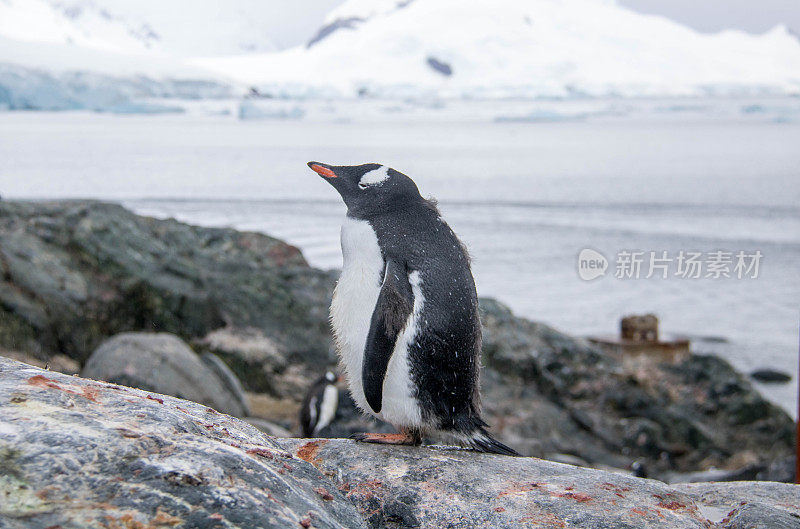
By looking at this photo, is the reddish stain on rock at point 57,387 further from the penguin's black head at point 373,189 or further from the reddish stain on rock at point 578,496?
the reddish stain on rock at point 578,496

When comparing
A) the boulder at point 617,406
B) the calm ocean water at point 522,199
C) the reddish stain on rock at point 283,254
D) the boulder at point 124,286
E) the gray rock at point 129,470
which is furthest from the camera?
the calm ocean water at point 522,199

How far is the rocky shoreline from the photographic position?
5848 millimetres

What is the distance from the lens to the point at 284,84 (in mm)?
29484

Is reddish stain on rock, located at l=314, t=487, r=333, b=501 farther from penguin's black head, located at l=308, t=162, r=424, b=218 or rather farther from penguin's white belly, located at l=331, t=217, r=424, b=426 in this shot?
penguin's black head, located at l=308, t=162, r=424, b=218

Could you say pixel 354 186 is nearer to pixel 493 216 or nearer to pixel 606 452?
pixel 606 452

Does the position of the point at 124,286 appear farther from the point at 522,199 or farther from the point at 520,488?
the point at 522,199

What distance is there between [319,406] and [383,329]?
3347mm

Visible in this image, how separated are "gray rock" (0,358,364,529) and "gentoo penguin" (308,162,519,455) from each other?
53 centimetres

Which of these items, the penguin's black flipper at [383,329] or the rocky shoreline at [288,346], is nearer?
the penguin's black flipper at [383,329]

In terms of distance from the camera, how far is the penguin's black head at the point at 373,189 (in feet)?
6.79

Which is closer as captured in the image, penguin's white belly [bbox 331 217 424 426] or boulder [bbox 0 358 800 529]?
boulder [bbox 0 358 800 529]

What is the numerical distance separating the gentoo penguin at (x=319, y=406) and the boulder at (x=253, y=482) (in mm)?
3075

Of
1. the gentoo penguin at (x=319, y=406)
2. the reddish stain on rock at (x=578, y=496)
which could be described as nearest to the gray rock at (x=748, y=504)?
the reddish stain on rock at (x=578, y=496)

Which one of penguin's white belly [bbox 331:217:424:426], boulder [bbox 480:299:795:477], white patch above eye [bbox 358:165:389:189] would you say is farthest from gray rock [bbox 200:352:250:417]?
white patch above eye [bbox 358:165:389:189]
